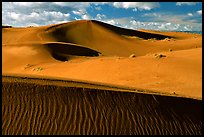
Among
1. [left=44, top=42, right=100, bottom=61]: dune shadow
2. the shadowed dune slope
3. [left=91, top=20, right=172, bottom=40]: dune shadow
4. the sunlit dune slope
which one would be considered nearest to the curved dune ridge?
the sunlit dune slope

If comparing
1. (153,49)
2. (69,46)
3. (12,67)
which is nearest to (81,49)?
(69,46)

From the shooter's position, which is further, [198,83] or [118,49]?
[118,49]

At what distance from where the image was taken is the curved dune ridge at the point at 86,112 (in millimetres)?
7953

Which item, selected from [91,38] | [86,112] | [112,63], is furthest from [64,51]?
[86,112]

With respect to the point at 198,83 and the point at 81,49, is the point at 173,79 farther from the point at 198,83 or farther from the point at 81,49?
the point at 81,49

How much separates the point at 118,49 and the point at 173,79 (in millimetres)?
31956

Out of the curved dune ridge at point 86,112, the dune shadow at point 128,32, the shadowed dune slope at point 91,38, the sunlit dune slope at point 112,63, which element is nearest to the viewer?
the curved dune ridge at point 86,112

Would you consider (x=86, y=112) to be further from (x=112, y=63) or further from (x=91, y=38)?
(x=91, y=38)

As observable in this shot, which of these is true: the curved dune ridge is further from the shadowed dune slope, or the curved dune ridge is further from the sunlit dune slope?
the shadowed dune slope

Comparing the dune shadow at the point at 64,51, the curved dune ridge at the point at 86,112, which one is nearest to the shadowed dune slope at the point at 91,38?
the dune shadow at the point at 64,51

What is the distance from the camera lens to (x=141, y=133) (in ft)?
27.5

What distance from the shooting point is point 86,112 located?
28.1ft

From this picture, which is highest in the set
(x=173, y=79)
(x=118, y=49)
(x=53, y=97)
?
(x=53, y=97)

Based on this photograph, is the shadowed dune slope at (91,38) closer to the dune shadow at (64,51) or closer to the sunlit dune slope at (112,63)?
the sunlit dune slope at (112,63)
